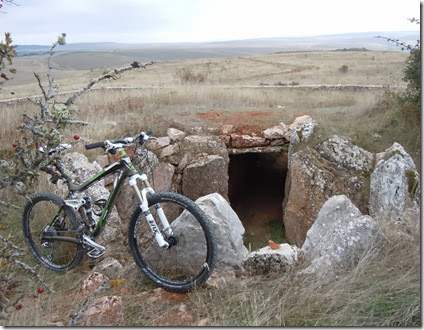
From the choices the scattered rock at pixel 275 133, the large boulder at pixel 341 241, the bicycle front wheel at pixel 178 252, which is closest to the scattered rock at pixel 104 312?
the bicycle front wheel at pixel 178 252

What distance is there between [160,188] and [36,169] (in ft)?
15.2

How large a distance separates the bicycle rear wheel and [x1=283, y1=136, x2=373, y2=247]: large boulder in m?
4.06

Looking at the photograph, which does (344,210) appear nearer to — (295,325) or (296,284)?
(296,284)

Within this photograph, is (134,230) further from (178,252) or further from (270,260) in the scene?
(270,260)

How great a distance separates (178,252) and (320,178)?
14.0ft

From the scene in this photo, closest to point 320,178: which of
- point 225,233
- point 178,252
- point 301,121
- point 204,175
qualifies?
point 301,121

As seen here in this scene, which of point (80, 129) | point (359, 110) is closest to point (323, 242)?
point (80, 129)

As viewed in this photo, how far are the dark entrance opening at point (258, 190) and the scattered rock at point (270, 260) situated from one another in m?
5.02

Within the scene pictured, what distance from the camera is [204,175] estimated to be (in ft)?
26.0

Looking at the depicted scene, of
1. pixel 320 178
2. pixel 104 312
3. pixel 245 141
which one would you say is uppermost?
pixel 245 141

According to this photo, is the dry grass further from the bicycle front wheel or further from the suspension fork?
the suspension fork

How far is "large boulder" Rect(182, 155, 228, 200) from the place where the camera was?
784 cm

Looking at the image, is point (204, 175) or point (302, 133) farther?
point (302, 133)

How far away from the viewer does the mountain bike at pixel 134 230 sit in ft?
12.1
